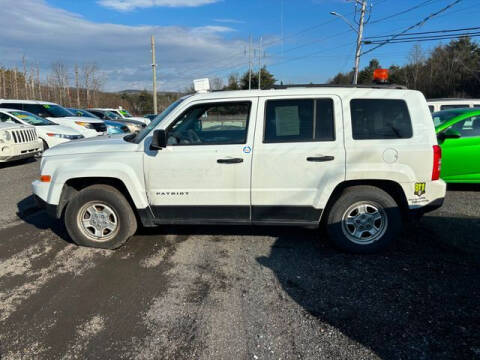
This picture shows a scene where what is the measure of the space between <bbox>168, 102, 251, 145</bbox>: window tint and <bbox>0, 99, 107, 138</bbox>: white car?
8.75m

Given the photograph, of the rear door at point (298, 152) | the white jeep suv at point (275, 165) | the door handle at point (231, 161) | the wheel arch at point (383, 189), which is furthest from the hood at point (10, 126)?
the wheel arch at point (383, 189)

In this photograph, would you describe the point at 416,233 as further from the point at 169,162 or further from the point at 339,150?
the point at 169,162

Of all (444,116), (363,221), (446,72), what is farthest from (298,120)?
(446,72)

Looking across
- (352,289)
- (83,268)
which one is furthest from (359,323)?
(83,268)

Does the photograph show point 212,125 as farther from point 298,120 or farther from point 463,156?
point 463,156

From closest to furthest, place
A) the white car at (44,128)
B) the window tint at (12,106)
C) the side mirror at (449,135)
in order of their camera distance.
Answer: the side mirror at (449,135), the white car at (44,128), the window tint at (12,106)

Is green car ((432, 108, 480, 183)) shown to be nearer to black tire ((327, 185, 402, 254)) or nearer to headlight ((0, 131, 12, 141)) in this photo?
black tire ((327, 185, 402, 254))

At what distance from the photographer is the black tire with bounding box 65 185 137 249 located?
149 inches

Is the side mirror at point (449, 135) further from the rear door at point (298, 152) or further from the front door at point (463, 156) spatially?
the rear door at point (298, 152)

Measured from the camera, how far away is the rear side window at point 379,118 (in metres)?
3.47

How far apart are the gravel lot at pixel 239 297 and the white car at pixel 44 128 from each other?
6594 millimetres

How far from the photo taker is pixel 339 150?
3447mm

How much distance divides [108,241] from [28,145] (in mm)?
7048

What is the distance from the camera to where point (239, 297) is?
2.94 meters
